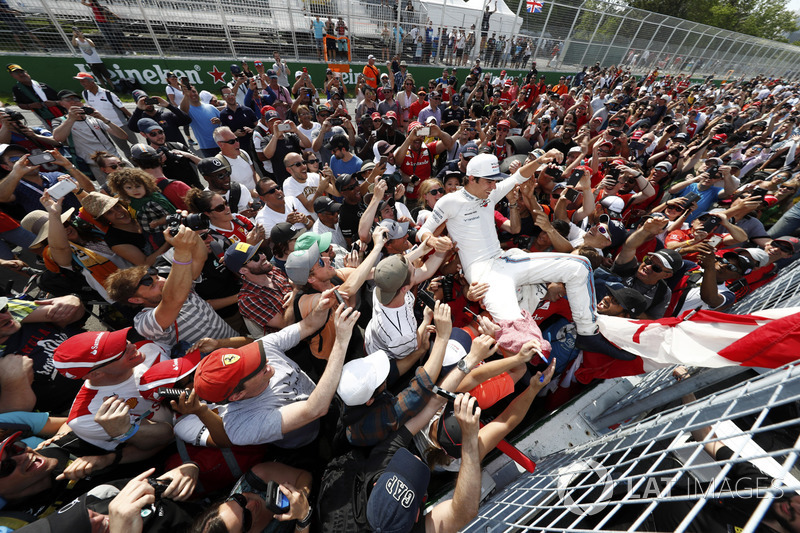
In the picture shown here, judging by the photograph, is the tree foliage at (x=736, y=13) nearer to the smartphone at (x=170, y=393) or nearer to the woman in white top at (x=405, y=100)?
the woman in white top at (x=405, y=100)

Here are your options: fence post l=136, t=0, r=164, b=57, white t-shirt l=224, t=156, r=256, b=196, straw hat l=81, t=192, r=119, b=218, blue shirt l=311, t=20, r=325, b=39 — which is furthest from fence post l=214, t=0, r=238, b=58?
straw hat l=81, t=192, r=119, b=218

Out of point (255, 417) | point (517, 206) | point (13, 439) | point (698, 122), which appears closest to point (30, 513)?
point (13, 439)

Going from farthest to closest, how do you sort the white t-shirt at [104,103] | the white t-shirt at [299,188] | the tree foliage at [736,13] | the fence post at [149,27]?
the tree foliage at [736,13] → the fence post at [149,27] → the white t-shirt at [104,103] → the white t-shirt at [299,188]

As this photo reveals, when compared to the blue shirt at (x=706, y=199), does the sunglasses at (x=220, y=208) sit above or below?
above

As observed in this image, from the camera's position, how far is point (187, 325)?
278cm

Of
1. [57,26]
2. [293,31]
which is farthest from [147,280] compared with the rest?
[293,31]

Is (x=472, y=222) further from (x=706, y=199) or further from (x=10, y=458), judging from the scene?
(x=706, y=199)

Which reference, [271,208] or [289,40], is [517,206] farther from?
[289,40]

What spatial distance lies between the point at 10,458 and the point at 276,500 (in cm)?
151

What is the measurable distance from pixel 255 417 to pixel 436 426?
1.25m

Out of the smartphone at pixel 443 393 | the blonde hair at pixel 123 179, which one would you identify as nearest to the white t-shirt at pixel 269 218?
the blonde hair at pixel 123 179

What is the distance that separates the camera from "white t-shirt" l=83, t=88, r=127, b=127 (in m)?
6.77

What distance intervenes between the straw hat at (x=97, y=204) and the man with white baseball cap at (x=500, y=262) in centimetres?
325

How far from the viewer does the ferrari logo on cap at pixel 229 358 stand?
1.92m
